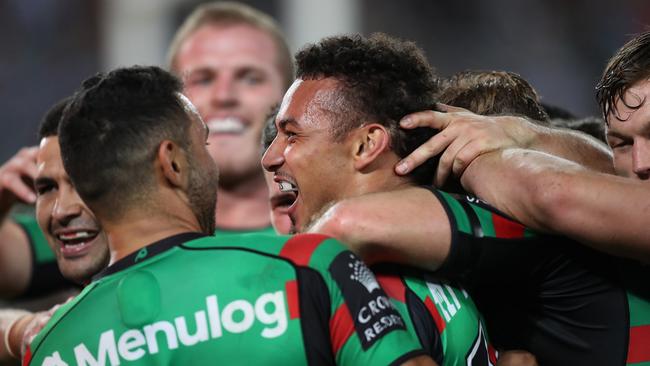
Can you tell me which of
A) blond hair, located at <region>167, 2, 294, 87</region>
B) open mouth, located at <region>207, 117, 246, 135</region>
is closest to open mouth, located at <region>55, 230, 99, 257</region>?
open mouth, located at <region>207, 117, 246, 135</region>

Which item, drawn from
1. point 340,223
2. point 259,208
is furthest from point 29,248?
point 340,223

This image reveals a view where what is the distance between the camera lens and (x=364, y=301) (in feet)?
6.17

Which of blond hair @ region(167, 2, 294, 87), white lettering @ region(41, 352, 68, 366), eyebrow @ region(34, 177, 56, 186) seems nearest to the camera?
white lettering @ region(41, 352, 68, 366)

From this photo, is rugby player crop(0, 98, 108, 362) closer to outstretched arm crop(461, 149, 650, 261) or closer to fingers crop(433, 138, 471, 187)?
fingers crop(433, 138, 471, 187)

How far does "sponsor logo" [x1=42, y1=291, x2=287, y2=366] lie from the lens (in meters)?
1.86

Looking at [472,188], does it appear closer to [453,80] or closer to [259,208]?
[453,80]

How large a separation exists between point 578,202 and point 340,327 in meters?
0.55

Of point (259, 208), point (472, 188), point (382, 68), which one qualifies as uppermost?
point (382, 68)

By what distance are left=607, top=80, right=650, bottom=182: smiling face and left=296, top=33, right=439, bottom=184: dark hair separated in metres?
0.43

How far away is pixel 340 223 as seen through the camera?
203 cm

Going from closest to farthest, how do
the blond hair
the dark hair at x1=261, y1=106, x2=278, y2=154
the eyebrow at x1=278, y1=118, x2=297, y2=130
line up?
the eyebrow at x1=278, y1=118, x2=297, y2=130
the dark hair at x1=261, y1=106, x2=278, y2=154
the blond hair

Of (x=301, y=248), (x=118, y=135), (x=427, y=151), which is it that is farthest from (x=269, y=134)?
(x=301, y=248)

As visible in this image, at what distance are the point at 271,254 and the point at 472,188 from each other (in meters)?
0.53

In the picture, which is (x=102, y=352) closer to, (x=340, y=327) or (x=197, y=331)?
(x=197, y=331)
